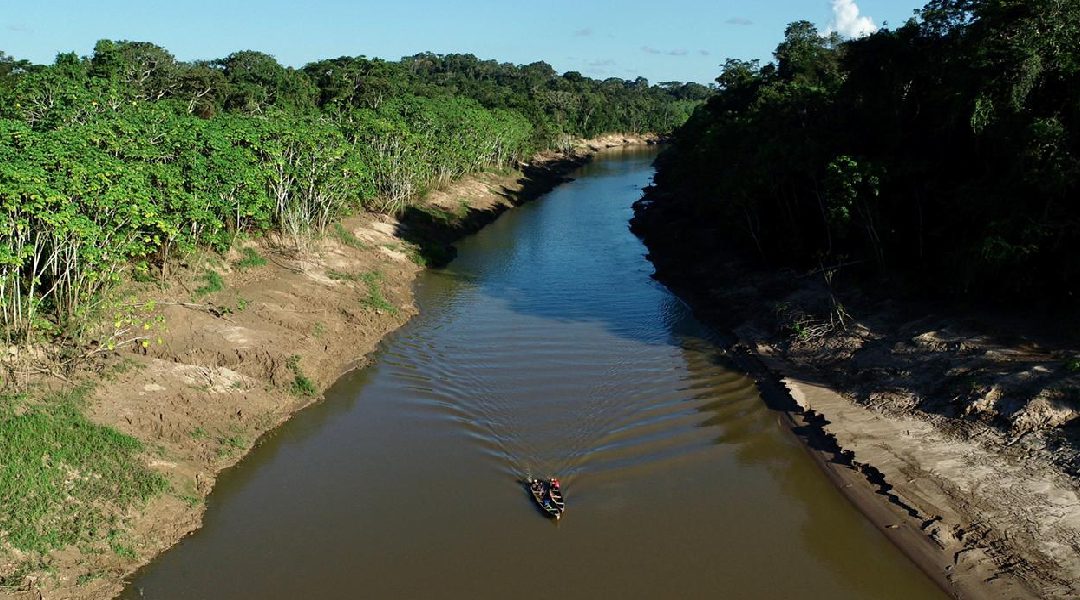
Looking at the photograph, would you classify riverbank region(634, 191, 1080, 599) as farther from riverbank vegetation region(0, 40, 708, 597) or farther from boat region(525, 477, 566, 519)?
riverbank vegetation region(0, 40, 708, 597)

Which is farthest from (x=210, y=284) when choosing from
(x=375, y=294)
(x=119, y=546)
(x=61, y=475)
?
(x=119, y=546)

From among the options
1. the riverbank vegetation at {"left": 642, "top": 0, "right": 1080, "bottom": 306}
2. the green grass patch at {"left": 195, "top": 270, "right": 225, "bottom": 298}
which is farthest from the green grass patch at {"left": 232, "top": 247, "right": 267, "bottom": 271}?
the riverbank vegetation at {"left": 642, "top": 0, "right": 1080, "bottom": 306}

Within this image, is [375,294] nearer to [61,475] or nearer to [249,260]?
[249,260]

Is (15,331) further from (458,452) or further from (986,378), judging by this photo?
(986,378)

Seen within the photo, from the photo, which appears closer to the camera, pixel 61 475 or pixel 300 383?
pixel 61 475

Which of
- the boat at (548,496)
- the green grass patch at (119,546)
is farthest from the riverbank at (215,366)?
the boat at (548,496)

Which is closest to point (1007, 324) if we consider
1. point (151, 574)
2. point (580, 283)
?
point (580, 283)

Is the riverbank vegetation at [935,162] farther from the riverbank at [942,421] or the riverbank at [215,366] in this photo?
the riverbank at [215,366]
